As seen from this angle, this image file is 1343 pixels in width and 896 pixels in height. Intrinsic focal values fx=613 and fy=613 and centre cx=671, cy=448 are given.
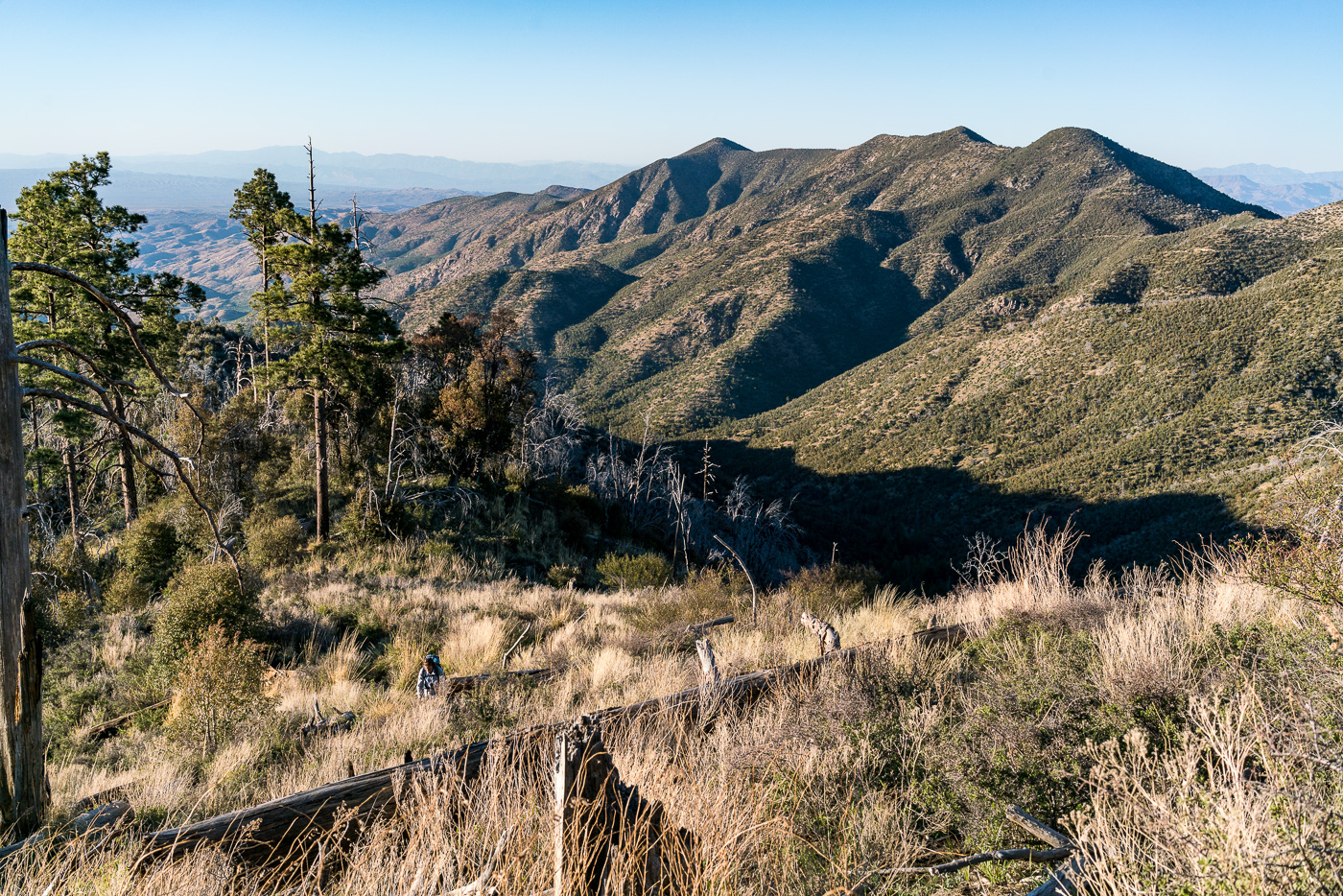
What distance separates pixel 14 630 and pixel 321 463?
48.7 feet

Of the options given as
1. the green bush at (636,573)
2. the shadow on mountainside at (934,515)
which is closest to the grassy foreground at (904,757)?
the green bush at (636,573)

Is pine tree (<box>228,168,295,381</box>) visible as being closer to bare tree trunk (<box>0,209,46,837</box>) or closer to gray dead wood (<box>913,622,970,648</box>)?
bare tree trunk (<box>0,209,46,837</box>)

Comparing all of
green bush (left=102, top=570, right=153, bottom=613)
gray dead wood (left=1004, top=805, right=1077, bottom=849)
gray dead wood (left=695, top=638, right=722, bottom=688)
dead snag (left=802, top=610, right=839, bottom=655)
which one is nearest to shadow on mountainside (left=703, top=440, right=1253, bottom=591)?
dead snag (left=802, top=610, right=839, bottom=655)

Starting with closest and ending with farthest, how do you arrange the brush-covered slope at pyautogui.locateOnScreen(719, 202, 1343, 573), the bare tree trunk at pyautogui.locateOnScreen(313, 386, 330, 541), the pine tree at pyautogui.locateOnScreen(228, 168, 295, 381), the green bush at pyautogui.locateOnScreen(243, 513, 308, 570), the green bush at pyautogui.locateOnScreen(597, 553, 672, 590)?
the green bush at pyautogui.locateOnScreen(597, 553, 672, 590) → the green bush at pyautogui.locateOnScreen(243, 513, 308, 570) → the bare tree trunk at pyautogui.locateOnScreen(313, 386, 330, 541) → the pine tree at pyautogui.locateOnScreen(228, 168, 295, 381) → the brush-covered slope at pyautogui.locateOnScreen(719, 202, 1343, 573)

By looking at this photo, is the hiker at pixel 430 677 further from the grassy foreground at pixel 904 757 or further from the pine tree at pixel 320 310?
the pine tree at pixel 320 310

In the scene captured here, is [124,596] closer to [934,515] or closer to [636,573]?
[636,573]

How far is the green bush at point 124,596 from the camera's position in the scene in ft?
38.9

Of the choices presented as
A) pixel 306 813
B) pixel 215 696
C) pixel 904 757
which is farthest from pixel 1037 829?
pixel 215 696

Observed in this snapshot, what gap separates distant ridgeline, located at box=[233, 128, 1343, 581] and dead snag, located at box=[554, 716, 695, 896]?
30.6 meters

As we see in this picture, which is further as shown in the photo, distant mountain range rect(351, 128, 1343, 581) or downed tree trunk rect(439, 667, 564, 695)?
distant mountain range rect(351, 128, 1343, 581)

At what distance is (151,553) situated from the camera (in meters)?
13.3

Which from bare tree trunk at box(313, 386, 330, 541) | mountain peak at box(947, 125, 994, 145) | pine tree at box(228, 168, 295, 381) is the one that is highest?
mountain peak at box(947, 125, 994, 145)

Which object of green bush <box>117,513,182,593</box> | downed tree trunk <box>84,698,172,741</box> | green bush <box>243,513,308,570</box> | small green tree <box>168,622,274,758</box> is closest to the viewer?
small green tree <box>168,622,274,758</box>

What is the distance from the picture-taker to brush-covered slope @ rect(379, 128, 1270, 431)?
74.9m
